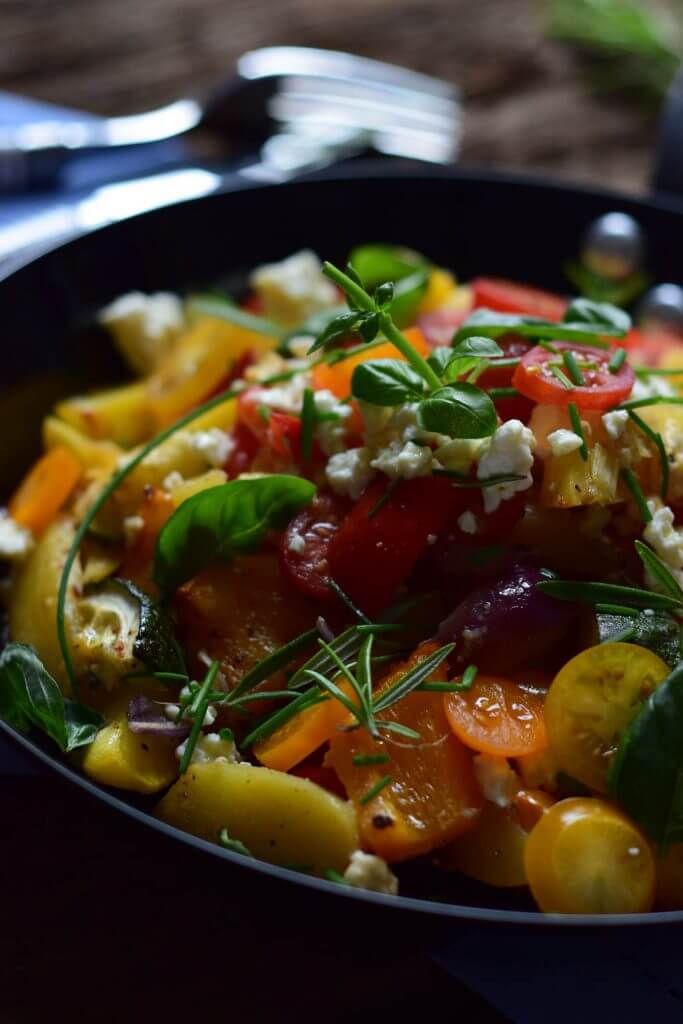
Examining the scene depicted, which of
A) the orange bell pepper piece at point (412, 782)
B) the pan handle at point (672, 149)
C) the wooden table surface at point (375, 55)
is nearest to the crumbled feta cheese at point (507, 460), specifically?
the orange bell pepper piece at point (412, 782)

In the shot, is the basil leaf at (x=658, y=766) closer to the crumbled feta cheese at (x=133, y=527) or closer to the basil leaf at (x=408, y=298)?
the crumbled feta cheese at (x=133, y=527)

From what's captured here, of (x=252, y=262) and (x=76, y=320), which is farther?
(x=252, y=262)

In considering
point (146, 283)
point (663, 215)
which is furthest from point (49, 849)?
point (663, 215)

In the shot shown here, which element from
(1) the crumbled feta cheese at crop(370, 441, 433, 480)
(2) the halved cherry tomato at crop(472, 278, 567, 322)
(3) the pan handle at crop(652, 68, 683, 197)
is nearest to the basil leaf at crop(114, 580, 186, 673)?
(1) the crumbled feta cheese at crop(370, 441, 433, 480)

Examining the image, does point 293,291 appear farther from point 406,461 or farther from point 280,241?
point 406,461

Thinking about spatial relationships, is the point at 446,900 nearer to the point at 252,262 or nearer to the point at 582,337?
the point at 582,337
